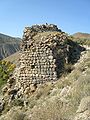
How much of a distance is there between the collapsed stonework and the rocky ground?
54 cm

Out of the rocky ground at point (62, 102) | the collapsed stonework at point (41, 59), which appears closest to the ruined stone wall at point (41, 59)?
the collapsed stonework at point (41, 59)

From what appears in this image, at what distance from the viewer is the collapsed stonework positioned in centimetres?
1279

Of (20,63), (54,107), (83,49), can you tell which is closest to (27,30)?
(20,63)

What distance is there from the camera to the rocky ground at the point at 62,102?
22.1ft

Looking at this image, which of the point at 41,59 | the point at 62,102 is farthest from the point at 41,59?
the point at 62,102

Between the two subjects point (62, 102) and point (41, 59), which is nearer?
point (62, 102)

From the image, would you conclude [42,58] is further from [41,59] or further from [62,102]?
[62,102]

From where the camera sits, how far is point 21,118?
8922 mm

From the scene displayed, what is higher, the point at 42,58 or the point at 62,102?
the point at 42,58

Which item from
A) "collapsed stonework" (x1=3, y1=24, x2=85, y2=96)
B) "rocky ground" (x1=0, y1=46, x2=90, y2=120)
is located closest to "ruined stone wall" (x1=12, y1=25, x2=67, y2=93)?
"collapsed stonework" (x1=3, y1=24, x2=85, y2=96)

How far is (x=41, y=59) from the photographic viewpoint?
1302 centimetres

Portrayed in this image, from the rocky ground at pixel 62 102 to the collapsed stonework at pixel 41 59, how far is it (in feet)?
1.78

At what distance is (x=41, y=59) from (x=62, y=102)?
17.3 feet

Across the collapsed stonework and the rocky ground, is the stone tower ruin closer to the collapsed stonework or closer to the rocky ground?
the collapsed stonework
